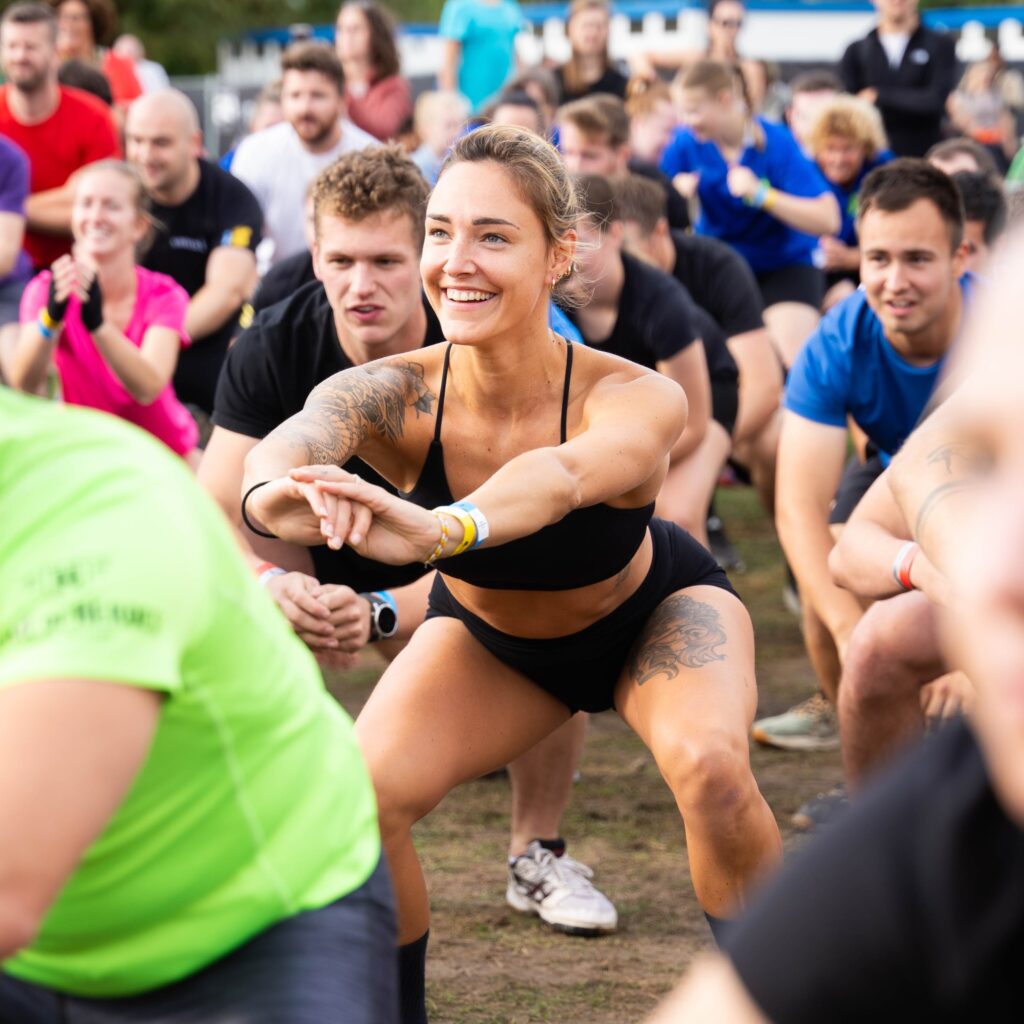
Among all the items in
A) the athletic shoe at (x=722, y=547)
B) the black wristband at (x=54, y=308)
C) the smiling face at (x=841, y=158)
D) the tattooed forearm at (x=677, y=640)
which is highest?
the smiling face at (x=841, y=158)

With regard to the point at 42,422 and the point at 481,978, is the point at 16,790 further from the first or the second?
the point at 481,978

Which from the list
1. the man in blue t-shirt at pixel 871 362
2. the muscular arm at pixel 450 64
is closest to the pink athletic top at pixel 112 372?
the man in blue t-shirt at pixel 871 362

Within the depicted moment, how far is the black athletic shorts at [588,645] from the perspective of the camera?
3.32 meters

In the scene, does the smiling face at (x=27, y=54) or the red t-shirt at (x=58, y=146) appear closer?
the smiling face at (x=27, y=54)

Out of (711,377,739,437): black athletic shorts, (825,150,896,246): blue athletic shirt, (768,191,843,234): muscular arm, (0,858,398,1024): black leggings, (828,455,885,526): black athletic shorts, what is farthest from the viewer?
(825,150,896,246): blue athletic shirt

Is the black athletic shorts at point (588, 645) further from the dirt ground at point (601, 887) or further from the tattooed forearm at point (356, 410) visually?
the dirt ground at point (601, 887)

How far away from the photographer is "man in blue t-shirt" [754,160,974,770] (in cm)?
443

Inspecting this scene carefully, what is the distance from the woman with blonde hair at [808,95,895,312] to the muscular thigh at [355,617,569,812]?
5.60m

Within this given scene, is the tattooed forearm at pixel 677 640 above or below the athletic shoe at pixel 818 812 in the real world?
above

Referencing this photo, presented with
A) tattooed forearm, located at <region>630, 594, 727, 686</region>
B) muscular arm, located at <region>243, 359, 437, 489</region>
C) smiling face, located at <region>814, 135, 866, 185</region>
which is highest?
muscular arm, located at <region>243, 359, 437, 489</region>

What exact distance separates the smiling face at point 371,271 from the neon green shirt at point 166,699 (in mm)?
2192

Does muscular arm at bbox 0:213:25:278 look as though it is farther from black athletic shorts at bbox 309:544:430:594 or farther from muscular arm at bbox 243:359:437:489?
muscular arm at bbox 243:359:437:489

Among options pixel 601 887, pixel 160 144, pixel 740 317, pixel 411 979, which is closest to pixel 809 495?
pixel 601 887

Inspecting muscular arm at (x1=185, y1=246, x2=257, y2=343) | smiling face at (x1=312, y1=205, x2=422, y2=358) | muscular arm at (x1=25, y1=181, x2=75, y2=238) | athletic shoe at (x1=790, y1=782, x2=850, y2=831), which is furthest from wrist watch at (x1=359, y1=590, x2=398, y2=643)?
muscular arm at (x1=25, y1=181, x2=75, y2=238)
